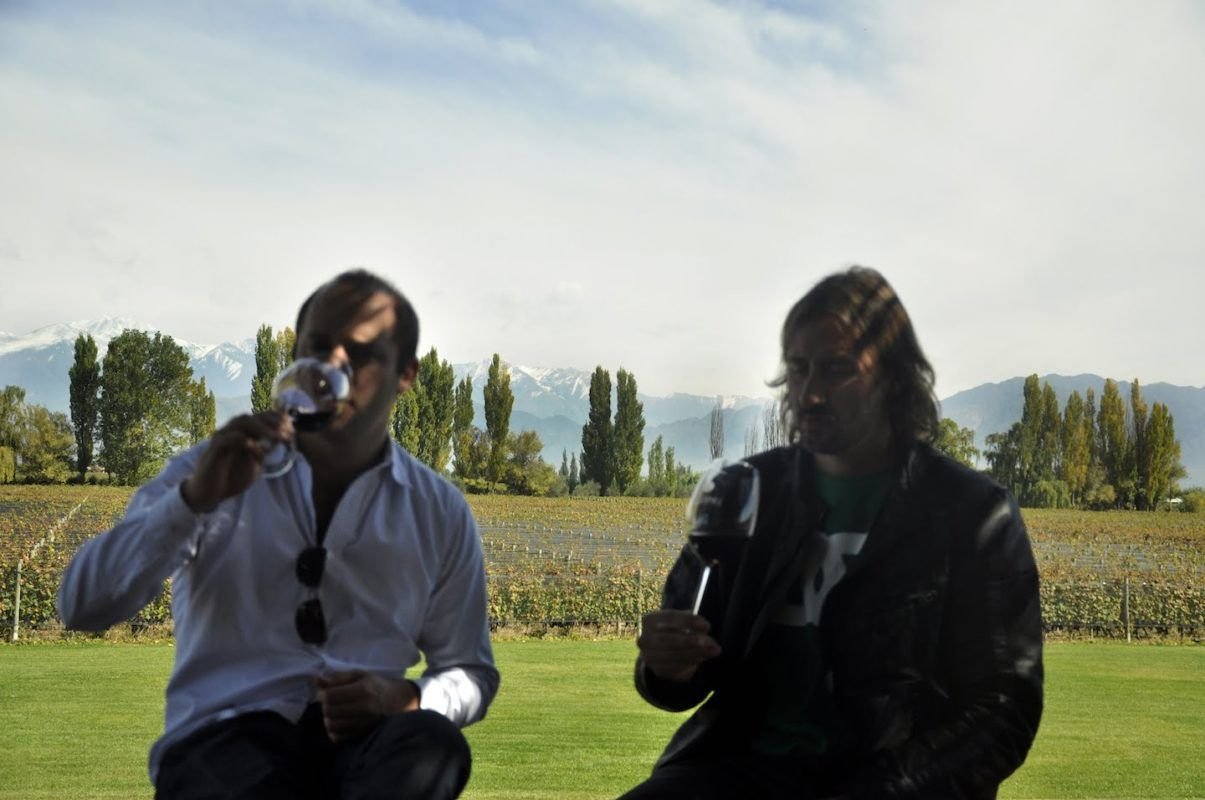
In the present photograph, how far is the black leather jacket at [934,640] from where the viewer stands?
2471 millimetres

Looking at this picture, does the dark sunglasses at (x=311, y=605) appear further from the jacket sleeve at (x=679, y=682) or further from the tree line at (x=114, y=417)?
the tree line at (x=114, y=417)

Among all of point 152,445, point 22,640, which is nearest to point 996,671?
point 22,640

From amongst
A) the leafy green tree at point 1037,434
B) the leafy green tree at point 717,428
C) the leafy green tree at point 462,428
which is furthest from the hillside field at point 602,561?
the leafy green tree at point 1037,434

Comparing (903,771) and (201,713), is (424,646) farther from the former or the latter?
(903,771)

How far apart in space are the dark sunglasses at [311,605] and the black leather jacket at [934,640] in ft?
2.73

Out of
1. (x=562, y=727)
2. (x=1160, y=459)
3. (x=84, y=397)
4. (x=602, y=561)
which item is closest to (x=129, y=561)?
(x=562, y=727)

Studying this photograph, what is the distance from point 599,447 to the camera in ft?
233

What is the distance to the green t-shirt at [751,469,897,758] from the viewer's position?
2584 mm

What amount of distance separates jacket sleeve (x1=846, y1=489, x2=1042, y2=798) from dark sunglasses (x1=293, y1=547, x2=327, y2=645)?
1024 mm

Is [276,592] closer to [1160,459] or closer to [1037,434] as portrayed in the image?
[1160,459]

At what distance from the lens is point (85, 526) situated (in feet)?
107

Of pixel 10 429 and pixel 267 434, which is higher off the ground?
pixel 10 429

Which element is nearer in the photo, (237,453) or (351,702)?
(237,453)

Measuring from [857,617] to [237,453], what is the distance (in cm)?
118
